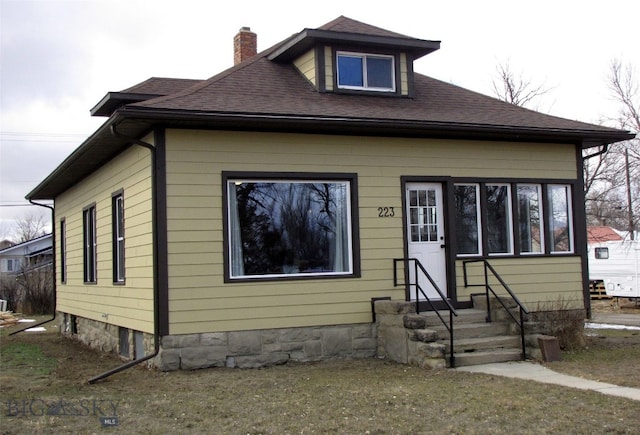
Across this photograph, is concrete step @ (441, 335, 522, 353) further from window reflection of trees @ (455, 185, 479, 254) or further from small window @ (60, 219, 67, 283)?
small window @ (60, 219, 67, 283)

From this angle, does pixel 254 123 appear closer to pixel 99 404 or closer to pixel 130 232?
pixel 130 232

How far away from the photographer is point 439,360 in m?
9.66

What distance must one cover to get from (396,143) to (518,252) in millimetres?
2908

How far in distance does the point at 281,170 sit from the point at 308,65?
2769 mm

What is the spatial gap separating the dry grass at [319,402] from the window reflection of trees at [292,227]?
59.2 inches

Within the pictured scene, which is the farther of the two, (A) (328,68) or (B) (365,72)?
(B) (365,72)

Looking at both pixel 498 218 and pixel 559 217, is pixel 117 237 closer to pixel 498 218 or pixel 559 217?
pixel 498 218

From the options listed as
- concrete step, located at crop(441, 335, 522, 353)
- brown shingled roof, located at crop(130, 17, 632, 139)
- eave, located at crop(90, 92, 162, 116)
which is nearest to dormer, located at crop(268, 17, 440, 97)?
brown shingled roof, located at crop(130, 17, 632, 139)

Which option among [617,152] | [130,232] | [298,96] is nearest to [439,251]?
[298,96]

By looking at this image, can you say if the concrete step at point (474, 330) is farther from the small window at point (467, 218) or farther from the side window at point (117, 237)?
the side window at point (117, 237)

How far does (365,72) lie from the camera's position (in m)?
12.8

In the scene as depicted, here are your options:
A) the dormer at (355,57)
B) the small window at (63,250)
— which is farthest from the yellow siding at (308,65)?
the small window at (63,250)

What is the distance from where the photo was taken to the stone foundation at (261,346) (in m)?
10.1

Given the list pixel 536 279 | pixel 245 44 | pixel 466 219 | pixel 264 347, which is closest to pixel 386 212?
pixel 466 219
